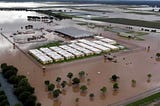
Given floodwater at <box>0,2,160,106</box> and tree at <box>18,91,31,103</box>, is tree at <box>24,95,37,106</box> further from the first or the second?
floodwater at <box>0,2,160,106</box>

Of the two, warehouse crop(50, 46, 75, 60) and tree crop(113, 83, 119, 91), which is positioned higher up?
warehouse crop(50, 46, 75, 60)

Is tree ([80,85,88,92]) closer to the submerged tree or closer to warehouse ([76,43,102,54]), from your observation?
the submerged tree

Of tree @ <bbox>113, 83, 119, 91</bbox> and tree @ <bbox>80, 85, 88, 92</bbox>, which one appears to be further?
tree @ <bbox>113, 83, 119, 91</bbox>

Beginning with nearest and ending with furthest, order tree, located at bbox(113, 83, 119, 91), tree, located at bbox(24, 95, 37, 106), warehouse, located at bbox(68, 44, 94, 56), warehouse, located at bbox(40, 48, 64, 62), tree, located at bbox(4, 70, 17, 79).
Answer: tree, located at bbox(24, 95, 37, 106), tree, located at bbox(113, 83, 119, 91), tree, located at bbox(4, 70, 17, 79), warehouse, located at bbox(40, 48, 64, 62), warehouse, located at bbox(68, 44, 94, 56)

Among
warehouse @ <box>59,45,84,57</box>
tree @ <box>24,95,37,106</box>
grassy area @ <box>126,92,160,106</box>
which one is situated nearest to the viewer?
tree @ <box>24,95,37,106</box>

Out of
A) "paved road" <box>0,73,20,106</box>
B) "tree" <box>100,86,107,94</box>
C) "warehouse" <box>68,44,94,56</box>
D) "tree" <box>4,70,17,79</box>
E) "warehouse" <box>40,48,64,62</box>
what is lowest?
"paved road" <box>0,73,20,106</box>

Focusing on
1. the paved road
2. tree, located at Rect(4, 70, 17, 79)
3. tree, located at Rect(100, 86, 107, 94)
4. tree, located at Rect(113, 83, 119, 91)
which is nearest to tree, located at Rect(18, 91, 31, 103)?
the paved road

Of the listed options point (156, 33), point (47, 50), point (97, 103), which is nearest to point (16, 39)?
point (47, 50)
